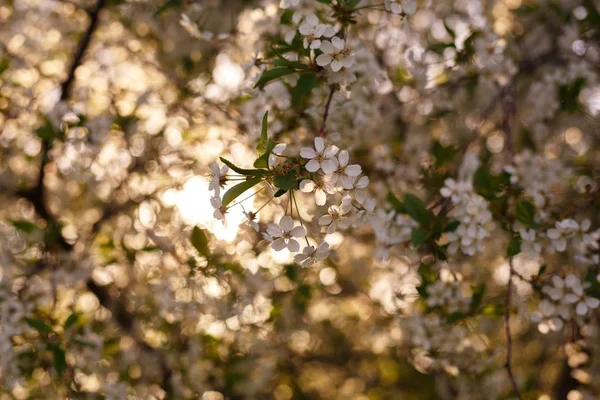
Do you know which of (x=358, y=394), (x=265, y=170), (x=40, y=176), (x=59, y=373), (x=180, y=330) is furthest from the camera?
(x=358, y=394)

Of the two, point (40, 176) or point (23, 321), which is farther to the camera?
point (40, 176)

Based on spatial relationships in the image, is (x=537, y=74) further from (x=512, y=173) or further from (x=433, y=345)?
(x=433, y=345)

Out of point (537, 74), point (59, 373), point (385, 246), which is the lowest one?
point (59, 373)

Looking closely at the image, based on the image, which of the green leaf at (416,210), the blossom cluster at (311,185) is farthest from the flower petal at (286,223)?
the green leaf at (416,210)

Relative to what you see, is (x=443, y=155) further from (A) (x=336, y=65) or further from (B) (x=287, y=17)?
(A) (x=336, y=65)

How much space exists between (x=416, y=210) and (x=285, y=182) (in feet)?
2.06

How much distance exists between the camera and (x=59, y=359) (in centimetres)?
204

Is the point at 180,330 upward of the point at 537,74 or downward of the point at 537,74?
downward

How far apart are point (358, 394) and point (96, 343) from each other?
2.09 m

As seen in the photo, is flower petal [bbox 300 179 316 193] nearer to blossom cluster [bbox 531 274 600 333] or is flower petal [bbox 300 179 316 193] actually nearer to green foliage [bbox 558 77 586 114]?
blossom cluster [bbox 531 274 600 333]

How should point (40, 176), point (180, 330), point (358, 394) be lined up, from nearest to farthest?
point (180, 330) < point (40, 176) < point (358, 394)

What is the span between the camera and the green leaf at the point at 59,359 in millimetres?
2021

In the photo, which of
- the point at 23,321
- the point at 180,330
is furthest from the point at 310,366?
the point at 23,321

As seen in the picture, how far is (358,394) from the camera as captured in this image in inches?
151
